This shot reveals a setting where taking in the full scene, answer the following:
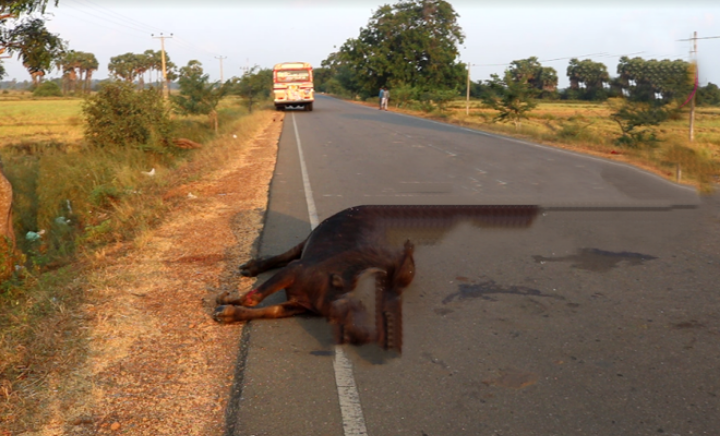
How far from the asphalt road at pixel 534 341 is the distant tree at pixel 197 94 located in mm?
17996

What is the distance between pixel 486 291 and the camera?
14.9 ft

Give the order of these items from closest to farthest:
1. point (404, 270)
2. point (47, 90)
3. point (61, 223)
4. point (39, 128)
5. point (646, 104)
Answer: point (404, 270), point (61, 223), point (646, 104), point (39, 128), point (47, 90)

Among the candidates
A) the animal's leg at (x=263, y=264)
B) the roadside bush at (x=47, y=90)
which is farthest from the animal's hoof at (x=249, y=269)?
the roadside bush at (x=47, y=90)

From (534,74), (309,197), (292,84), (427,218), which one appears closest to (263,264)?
(427,218)

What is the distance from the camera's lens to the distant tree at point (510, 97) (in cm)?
2306

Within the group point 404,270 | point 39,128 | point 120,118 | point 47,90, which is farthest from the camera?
point 47,90

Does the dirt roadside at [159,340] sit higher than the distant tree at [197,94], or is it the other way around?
the distant tree at [197,94]

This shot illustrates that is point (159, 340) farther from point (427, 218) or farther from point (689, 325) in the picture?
point (689, 325)

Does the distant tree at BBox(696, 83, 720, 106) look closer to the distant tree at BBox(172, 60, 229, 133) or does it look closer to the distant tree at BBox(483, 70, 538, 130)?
the distant tree at BBox(483, 70, 538, 130)

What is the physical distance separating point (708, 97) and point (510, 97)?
9.18 m

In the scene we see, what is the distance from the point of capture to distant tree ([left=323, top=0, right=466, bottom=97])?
47719 mm

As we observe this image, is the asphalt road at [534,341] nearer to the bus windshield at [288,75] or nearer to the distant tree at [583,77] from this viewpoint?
the bus windshield at [288,75]

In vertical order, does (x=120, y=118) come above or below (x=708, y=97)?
below

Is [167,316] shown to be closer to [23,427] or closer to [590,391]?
[23,427]
